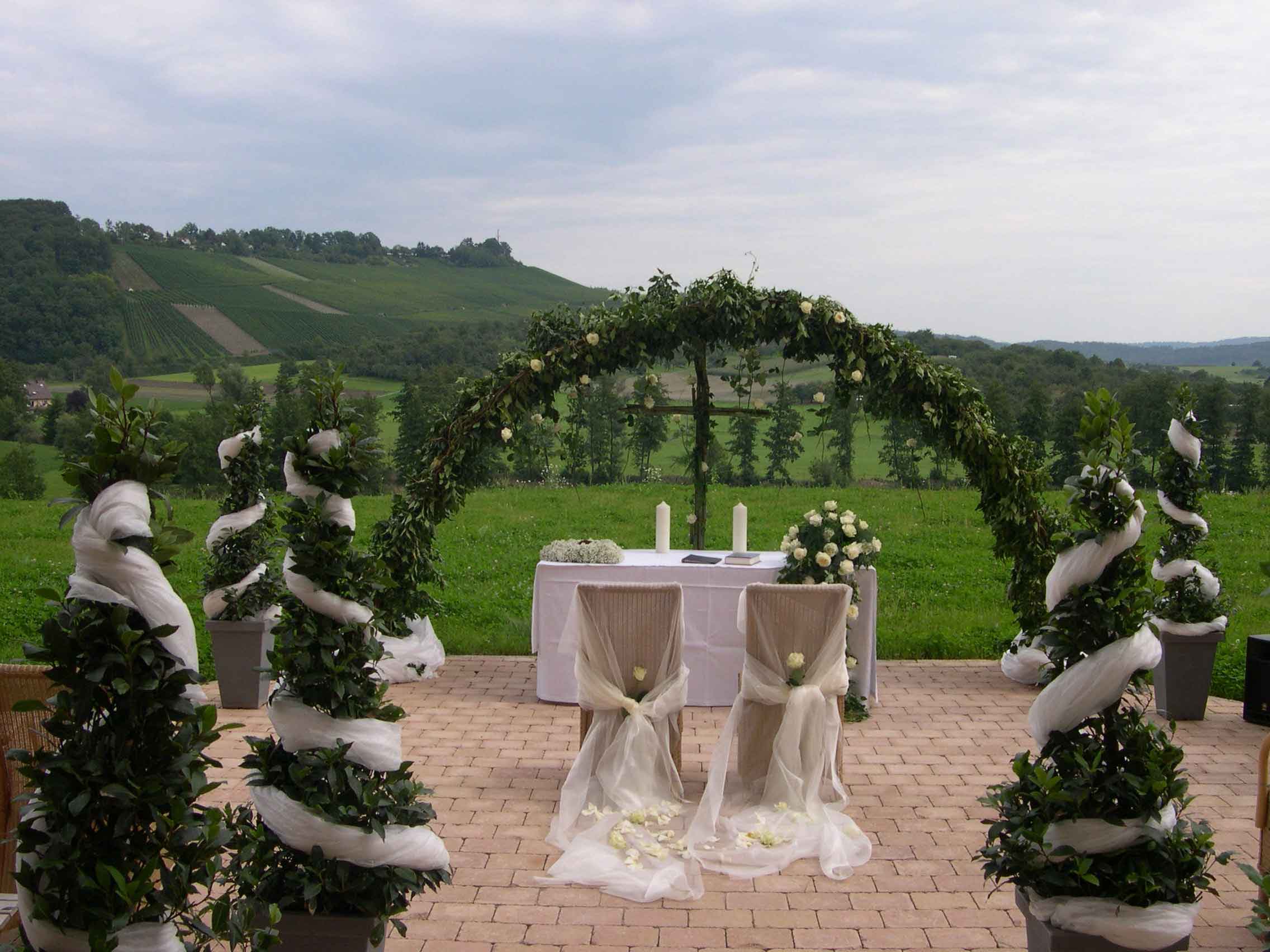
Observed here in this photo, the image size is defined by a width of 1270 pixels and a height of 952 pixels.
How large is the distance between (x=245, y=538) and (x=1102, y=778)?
528cm

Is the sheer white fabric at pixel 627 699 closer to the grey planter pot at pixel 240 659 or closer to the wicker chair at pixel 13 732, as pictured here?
the grey planter pot at pixel 240 659

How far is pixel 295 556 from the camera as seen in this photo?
3490 mm

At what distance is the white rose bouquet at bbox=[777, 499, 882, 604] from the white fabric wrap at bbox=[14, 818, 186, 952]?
15.5 ft

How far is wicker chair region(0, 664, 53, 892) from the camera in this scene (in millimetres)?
3078

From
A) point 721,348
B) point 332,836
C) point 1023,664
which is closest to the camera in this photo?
point 332,836

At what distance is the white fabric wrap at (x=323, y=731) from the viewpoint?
11.5 feet

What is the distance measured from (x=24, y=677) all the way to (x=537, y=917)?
7.09 feet

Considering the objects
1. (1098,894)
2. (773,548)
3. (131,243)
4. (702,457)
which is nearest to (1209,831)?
(1098,894)

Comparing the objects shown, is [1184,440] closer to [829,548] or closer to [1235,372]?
[829,548]

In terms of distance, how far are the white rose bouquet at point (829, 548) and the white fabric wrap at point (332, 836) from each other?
12.2 ft

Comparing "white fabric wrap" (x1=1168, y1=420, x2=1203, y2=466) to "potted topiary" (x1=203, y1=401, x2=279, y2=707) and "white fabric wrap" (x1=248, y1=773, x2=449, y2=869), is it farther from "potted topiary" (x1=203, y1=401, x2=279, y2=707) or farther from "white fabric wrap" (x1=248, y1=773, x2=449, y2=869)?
"potted topiary" (x1=203, y1=401, x2=279, y2=707)

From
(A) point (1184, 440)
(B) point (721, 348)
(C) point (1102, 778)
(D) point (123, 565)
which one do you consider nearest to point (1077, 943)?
(C) point (1102, 778)

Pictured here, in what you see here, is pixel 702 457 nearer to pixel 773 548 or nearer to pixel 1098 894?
pixel 773 548

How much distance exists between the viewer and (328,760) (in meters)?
3.46
